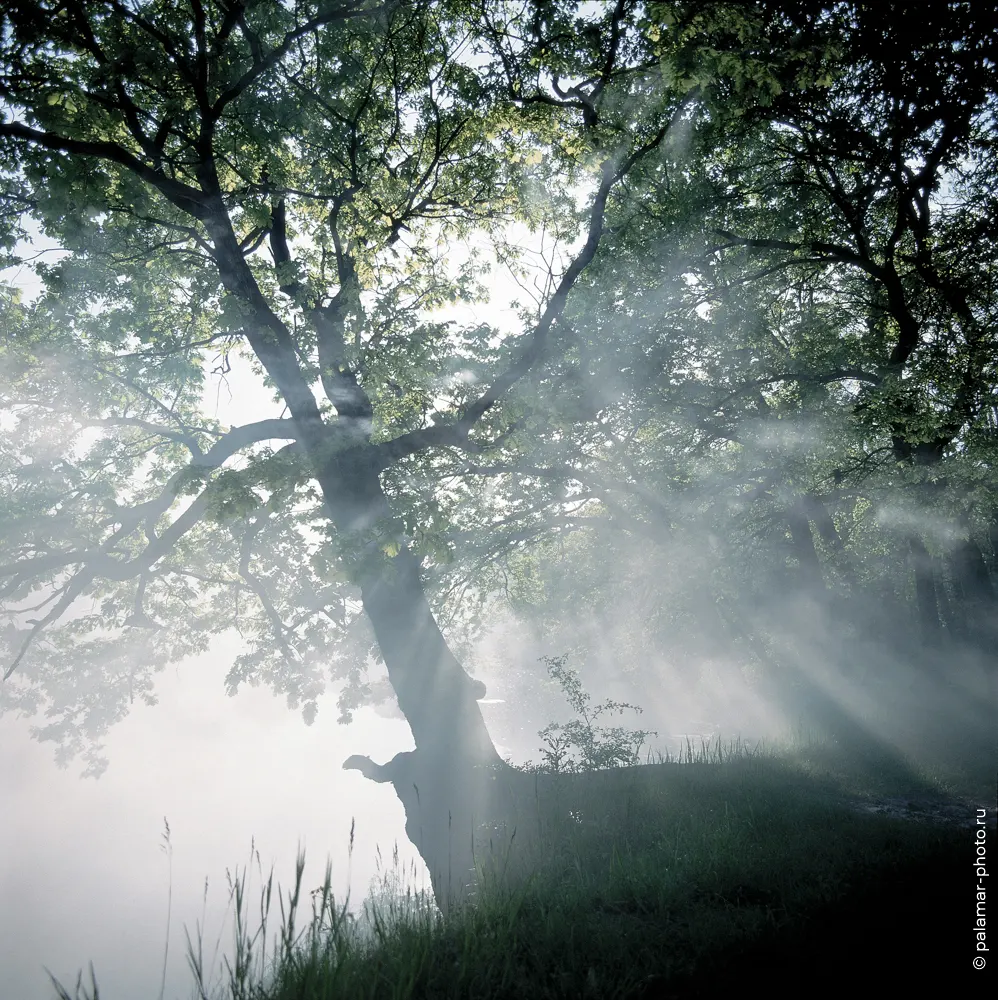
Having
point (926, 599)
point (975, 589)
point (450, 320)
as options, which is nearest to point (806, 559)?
point (926, 599)

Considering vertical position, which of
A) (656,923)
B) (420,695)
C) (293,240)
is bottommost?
(656,923)

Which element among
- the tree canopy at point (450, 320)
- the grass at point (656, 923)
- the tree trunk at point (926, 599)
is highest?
the tree canopy at point (450, 320)

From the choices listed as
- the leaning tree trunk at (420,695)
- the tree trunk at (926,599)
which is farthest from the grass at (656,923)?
the tree trunk at (926,599)

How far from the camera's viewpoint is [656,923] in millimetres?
4066

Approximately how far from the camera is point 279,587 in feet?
52.5

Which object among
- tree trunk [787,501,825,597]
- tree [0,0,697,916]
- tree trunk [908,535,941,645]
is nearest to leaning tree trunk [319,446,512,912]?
tree [0,0,697,916]

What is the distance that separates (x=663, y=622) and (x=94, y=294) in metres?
22.8

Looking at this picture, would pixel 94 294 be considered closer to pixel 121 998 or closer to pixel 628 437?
pixel 628 437

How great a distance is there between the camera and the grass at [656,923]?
3203 mm

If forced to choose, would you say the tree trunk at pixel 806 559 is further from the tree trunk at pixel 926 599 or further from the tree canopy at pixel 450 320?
the tree trunk at pixel 926 599

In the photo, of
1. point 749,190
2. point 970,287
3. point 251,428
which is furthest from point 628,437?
point 251,428

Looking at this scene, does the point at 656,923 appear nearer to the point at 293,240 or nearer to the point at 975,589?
the point at 293,240

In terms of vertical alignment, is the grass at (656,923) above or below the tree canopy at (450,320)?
below

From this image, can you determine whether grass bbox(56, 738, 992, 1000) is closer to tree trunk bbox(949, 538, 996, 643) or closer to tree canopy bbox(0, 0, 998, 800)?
tree canopy bbox(0, 0, 998, 800)
